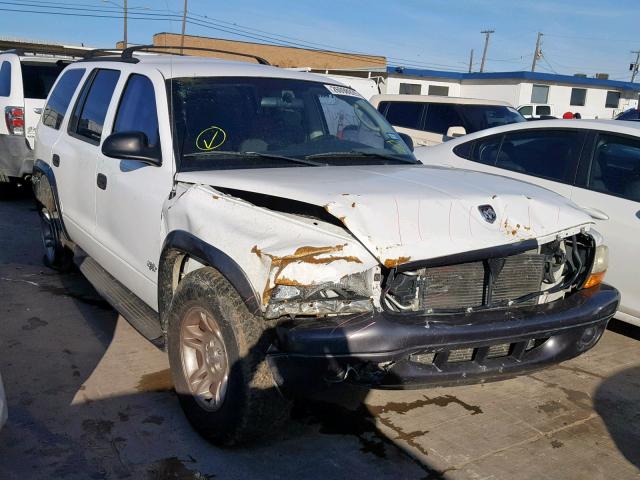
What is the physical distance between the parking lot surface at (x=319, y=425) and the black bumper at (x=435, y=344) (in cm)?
51

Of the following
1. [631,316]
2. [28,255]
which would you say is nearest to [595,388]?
[631,316]

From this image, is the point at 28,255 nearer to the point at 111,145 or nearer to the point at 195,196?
the point at 111,145

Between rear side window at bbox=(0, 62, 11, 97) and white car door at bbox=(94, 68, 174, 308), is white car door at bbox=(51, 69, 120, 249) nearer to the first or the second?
white car door at bbox=(94, 68, 174, 308)

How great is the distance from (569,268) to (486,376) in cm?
90

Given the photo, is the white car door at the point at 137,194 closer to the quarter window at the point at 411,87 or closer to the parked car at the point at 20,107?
the parked car at the point at 20,107

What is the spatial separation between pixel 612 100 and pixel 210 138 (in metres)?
44.1

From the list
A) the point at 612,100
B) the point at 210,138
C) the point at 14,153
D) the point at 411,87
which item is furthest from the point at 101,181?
the point at 612,100

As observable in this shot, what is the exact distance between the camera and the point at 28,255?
6.97 m

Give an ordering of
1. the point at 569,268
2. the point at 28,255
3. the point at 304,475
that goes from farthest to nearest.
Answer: the point at 28,255, the point at 569,268, the point at 304,475

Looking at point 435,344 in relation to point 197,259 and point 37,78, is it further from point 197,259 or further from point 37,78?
point 37,78

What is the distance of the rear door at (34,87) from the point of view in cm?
901

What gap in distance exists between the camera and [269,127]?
4195 millimetres

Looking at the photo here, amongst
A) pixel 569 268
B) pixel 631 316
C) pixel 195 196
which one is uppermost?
pixel 195 196

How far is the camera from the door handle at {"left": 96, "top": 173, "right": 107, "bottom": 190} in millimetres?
4512
